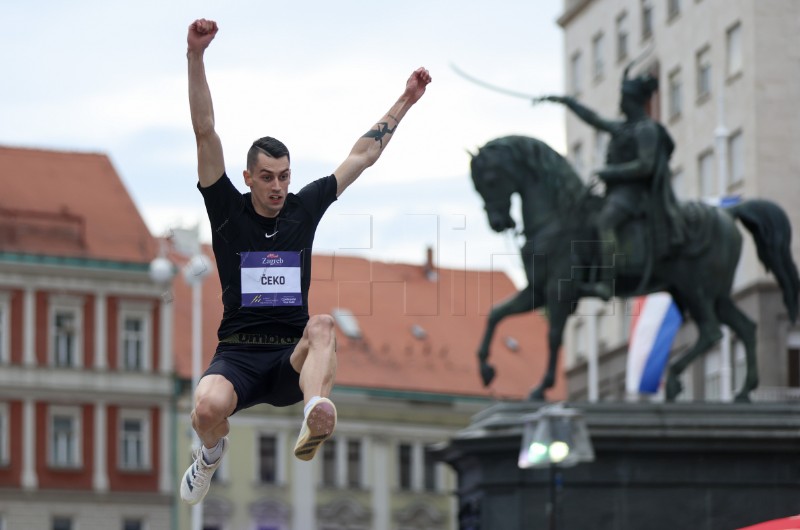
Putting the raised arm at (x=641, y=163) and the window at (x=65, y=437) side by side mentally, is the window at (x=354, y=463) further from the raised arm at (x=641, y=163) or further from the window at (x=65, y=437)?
the raised arm at (x=641, y=163)

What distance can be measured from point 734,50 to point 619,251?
4133cm

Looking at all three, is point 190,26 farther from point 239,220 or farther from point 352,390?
point 352,390

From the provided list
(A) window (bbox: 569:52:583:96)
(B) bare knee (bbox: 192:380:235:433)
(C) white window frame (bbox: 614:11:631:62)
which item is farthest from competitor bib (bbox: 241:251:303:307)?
(A) window (bbox: 569:52:583:96)

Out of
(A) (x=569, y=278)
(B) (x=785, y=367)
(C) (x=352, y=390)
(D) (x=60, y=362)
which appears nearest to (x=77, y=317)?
(D) (x=60, y=362)

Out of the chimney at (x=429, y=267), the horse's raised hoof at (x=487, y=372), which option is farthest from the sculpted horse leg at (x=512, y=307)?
the chimney at (x=429, y=267)

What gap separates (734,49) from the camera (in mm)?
79812

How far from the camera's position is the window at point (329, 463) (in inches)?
4045

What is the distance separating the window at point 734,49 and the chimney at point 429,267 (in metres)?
20.4

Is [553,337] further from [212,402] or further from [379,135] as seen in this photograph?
[212,402]

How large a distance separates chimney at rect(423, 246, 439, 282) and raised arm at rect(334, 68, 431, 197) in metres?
80.3

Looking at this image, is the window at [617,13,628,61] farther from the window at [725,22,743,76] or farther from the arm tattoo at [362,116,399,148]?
the arm tattoo at [362,116,399,148]

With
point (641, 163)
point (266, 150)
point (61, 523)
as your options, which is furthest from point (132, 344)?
point (266, 150)

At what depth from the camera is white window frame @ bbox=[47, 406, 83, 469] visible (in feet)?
307

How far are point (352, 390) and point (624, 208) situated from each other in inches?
2494
